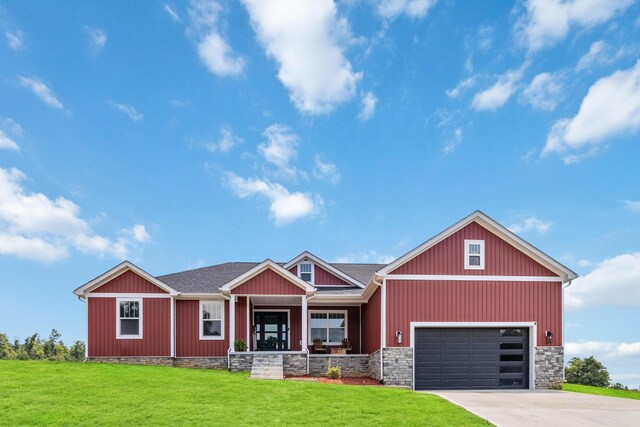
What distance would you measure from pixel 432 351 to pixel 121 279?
43.1 feet

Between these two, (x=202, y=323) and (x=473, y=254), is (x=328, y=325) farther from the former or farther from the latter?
(x=473, y=254)

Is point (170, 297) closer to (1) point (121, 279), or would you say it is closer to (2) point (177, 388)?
(1) point (121, 279)

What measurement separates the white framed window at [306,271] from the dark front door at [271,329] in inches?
77.4

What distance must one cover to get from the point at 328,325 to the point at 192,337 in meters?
6.26

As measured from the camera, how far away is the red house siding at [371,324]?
20922mm

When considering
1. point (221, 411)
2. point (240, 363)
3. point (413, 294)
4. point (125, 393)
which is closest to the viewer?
point (221, 411)

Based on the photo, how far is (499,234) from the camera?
65.7 feet

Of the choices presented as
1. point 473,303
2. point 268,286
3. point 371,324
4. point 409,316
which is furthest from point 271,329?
point 473,303

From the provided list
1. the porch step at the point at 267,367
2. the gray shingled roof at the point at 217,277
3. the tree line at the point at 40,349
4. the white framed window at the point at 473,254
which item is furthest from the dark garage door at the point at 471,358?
the tree line at the point at 40,349

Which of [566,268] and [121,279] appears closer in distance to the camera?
[566,268]

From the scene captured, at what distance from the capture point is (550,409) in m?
13.7

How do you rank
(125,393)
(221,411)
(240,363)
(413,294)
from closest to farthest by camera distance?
(221,411) → (125,393) → (413,294) → (240,363)

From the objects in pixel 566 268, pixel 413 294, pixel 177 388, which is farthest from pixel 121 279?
pixel 566 268

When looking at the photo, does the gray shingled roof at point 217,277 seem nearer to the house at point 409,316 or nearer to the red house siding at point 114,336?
the house at point 409,316
